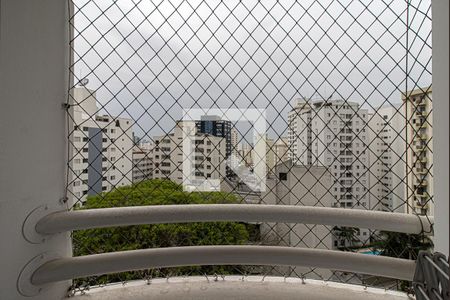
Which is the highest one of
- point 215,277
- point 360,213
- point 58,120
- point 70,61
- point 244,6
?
point 244,6

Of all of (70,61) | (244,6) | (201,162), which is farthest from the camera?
(201,162)

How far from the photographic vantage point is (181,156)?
52.6 inches

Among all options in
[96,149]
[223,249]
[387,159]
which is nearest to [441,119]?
[387,159]

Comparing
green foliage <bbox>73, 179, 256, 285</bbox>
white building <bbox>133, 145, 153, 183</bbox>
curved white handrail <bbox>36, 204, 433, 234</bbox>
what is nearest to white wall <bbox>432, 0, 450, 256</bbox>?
curved white handrail <bbox>36, 204, 433, 234</bbox>

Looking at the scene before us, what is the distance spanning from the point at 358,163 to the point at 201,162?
75 cm

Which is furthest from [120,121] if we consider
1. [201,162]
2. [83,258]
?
[83,258]

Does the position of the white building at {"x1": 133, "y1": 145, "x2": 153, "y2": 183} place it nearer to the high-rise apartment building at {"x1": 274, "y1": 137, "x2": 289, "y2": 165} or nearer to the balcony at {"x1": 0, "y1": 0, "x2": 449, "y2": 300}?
the balcony at {"x1": 0, "y1": 0, "x2": 449, "y2": 300}

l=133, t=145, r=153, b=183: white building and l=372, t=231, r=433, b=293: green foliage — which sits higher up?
l=133, t=145, r=153, b=183: white building

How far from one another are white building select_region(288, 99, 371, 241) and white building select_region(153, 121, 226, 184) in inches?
14.6

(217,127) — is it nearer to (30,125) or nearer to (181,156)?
(181,156)

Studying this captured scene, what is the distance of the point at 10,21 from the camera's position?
76cm

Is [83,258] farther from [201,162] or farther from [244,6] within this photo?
[244,6]

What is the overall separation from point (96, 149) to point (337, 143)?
42.8 inches

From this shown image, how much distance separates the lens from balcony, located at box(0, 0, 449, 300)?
0.80 metres
